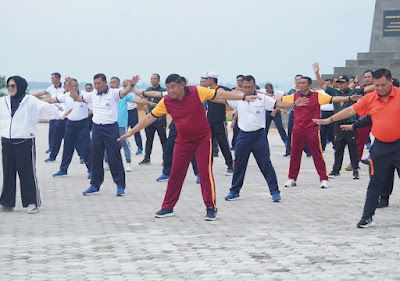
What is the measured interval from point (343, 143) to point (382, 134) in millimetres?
5397

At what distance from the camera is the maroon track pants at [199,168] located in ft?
30.7

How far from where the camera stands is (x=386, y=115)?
8.55 m

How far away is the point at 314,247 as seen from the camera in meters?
7.45

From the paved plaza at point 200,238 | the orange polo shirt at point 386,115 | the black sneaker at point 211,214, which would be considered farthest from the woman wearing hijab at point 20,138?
the orange polo shirt at point 386,115

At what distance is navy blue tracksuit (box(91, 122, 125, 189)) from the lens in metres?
11.6

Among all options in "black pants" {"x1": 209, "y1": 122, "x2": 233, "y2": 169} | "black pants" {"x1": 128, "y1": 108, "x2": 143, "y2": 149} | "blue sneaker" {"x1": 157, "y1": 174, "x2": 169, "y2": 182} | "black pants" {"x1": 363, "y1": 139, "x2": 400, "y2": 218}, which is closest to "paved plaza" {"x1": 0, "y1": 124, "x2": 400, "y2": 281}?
"black pants" {"x1": 363, "y1": 139, "x2": 400, "y2": 218}

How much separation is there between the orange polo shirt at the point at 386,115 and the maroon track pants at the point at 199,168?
78.7 inches

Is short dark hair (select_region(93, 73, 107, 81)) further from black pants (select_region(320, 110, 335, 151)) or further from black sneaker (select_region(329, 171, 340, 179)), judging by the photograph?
black pants (select_region(320, 110, 335, 151))

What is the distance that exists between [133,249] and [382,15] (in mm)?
23915

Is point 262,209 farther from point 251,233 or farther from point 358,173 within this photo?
point 358,173

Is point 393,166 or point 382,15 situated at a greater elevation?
point 382,15

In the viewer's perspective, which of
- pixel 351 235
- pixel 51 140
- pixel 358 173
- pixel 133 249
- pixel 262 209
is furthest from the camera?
pixel 51 140

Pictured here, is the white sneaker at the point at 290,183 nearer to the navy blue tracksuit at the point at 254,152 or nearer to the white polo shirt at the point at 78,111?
the navy blue tracksuit at the point at 254,152

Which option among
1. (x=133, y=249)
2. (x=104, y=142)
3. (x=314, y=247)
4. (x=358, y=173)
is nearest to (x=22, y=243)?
(x=133, y=249)
